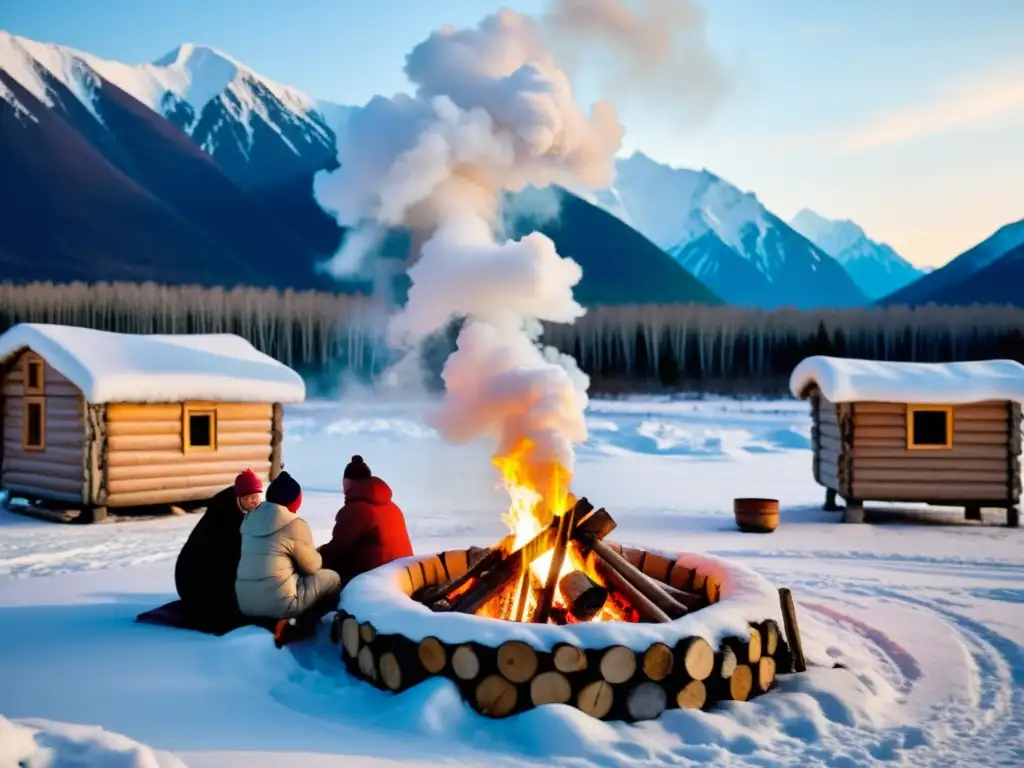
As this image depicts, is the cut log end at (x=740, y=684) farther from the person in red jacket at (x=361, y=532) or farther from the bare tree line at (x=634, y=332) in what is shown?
the bare tree line at (x=634, y=332)

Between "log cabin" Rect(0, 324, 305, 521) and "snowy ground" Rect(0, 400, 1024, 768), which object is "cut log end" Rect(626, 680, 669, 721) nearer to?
"snowy ground" Rect(0, 400, 1024, 768)

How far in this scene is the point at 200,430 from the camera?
48.6ft

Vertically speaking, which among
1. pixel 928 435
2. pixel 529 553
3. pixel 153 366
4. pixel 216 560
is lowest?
pixel 216 560

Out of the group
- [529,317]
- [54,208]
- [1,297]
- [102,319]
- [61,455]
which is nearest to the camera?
[529,317]

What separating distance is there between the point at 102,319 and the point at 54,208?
75207 millimetres

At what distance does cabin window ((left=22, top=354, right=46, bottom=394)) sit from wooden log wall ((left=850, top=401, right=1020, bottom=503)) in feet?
42.4

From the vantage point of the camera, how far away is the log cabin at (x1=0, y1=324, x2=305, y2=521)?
13.2 meters

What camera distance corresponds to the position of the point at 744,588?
5957mm

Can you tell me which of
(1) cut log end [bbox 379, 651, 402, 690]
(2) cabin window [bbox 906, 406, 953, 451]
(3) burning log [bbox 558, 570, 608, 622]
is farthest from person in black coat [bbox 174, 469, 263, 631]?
(2) cabin window [bbox 906, 406, 953, 451]

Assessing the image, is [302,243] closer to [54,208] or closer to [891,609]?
[54,208]

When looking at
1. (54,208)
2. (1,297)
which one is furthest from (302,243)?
(1,297)

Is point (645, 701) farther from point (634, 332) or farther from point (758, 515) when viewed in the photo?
point (634, 332)

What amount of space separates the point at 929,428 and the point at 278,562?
11.3 metres

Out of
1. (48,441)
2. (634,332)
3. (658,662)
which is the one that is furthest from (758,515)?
(634,332)
